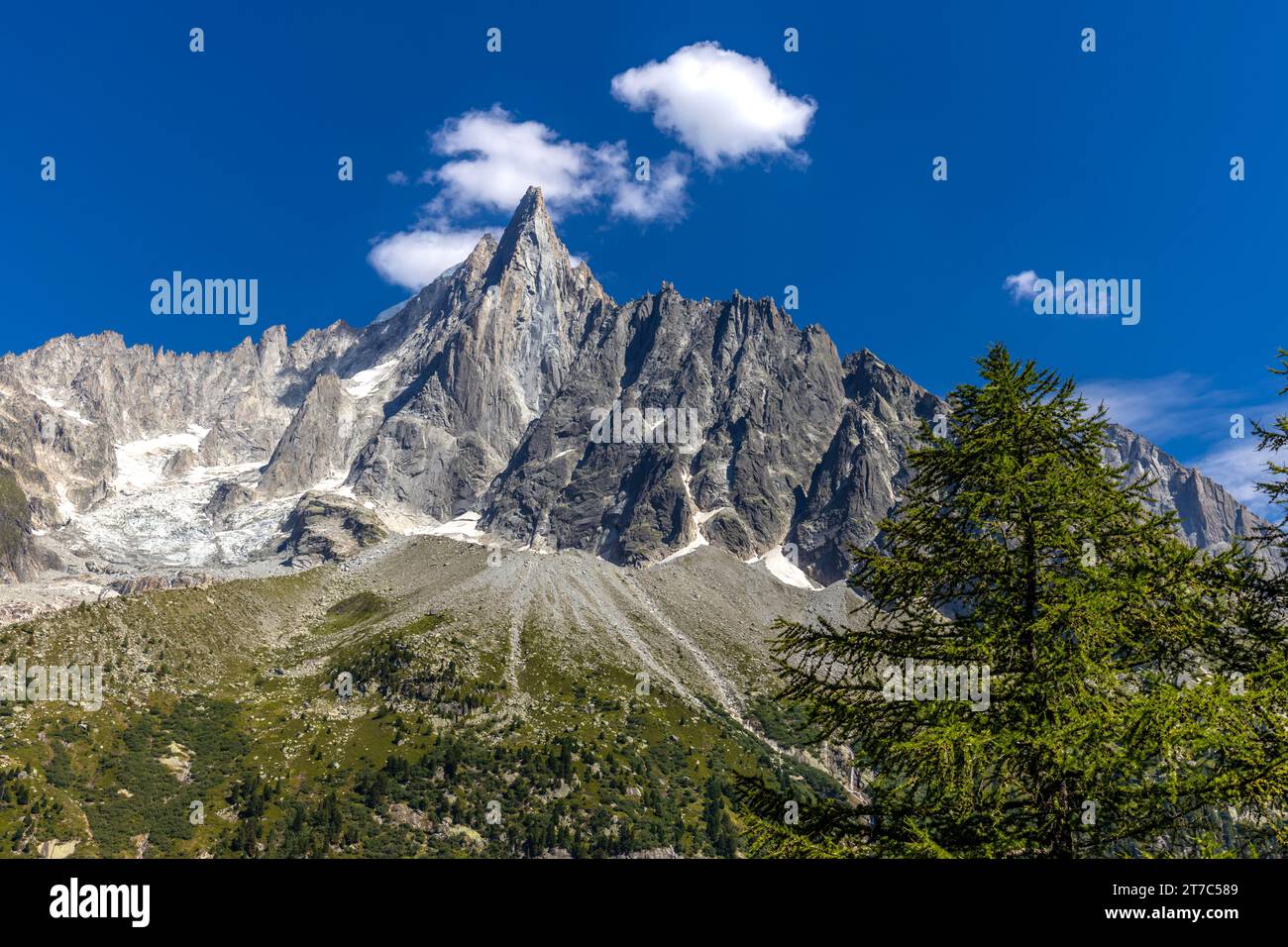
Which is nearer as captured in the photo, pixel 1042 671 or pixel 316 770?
pixel 1042 671

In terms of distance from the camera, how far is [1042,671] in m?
13.1

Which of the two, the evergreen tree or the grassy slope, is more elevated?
the evergreen tree

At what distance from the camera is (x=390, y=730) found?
599 ft

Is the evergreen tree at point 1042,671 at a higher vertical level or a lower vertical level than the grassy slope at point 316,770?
higher

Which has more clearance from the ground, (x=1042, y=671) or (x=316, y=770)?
(x=1042, y=671)

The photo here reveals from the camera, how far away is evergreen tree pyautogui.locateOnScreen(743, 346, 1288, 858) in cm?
1238

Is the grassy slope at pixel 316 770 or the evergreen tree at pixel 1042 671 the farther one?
the grassy slope at pixel 316 770

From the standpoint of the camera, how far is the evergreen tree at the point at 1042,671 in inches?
488

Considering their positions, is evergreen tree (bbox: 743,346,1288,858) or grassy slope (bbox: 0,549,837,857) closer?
evergreen tree (bbox: 743,346,1288,858)
